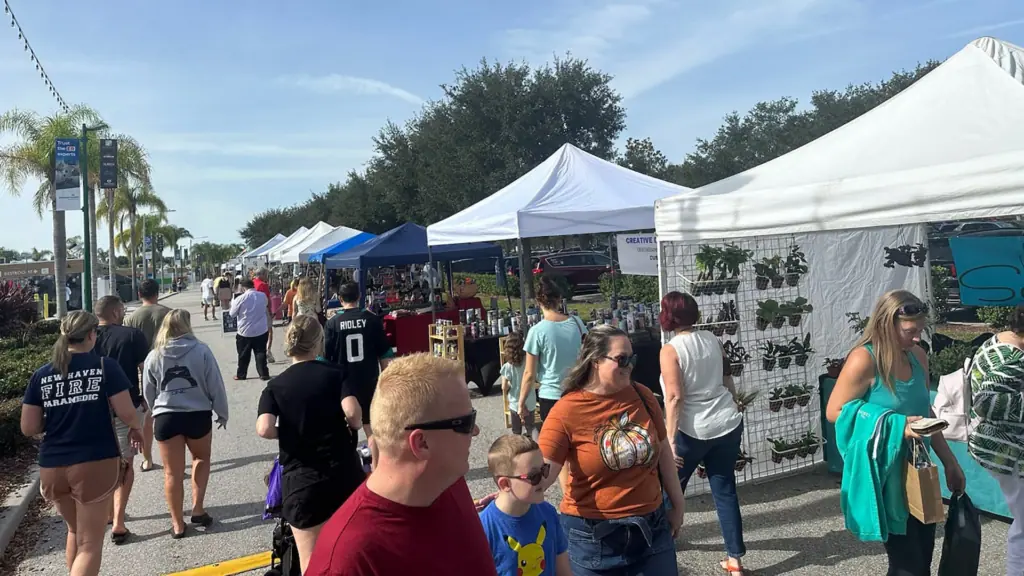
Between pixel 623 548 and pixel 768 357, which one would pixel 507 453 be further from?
pixel 768 357

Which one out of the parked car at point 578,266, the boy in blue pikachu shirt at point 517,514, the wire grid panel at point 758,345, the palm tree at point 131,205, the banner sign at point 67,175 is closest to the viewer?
the boy in blue pikachu shirt at point 517,514

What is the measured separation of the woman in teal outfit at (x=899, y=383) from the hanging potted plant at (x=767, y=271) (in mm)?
2462

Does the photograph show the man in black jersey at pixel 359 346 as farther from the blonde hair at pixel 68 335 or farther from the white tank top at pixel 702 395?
the white tank top at pixel 702 395

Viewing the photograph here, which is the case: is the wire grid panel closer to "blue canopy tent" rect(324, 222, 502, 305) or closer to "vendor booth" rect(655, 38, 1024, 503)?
"vendor booth" rect(655, 38, 1024, 503)

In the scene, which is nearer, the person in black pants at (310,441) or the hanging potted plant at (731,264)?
the person in black pants at (310,441)

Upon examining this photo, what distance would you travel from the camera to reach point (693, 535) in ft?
14.2

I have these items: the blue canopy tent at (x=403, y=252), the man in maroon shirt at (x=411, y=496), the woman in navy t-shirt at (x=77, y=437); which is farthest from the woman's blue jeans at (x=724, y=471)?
the blue canopy tent at (x=403, y=252)

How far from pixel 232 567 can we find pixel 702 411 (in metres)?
3.09

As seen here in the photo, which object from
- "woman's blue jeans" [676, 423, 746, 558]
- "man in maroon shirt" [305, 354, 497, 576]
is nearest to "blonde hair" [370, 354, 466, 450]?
"man in maroon shirt" [305, 354, 497, 576]

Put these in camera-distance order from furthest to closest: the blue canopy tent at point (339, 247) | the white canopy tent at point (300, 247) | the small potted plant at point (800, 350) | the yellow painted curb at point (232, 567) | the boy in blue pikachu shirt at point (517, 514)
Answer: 1. the white canopy tent at point (300, 247)
2. the blue canopy tent at point (339, 247)
3. the small potted plant at point (800, 350)
4. the yellow painted curb at point (232, 567)
5. the boy in blue pikachu shirt at point (517, 514)

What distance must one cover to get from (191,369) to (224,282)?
18210 mm

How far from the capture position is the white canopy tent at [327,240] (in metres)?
18.0

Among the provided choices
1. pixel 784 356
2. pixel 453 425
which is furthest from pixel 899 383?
pixel 784 356

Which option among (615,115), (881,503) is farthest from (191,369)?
(615,115)
